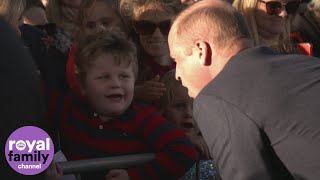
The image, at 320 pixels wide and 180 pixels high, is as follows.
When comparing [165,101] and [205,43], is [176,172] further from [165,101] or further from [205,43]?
[205,43]

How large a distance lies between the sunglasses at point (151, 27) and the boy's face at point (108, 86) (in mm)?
506

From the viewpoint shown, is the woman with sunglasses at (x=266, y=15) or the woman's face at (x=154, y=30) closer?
the woman's face at (x=154, y=30)

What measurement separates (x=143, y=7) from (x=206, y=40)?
1419 millimetres

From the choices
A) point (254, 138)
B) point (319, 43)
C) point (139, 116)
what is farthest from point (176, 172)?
point (319, 43)

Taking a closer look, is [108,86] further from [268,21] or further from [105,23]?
[268,21]

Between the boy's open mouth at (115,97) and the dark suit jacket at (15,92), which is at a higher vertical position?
the dark suit jacket at (15,92)

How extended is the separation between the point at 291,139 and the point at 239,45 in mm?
578

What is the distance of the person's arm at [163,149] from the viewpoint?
11.5 feet

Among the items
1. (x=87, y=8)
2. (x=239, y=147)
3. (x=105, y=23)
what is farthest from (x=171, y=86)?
(x=239, y=147)

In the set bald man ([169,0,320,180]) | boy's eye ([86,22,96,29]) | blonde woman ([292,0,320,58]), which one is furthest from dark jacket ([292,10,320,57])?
bald man ([169,0,320,180])

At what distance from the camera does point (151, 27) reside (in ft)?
13.7

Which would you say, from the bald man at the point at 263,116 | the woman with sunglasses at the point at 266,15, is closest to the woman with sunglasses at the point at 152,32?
the woman with sunglasses at the point at 266,15

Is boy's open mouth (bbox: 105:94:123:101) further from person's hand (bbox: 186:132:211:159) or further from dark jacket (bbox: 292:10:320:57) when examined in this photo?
dark jacket (bbox: 292:10:320:57)

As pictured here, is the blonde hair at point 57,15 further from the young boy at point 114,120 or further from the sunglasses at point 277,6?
the sunglasses at point 277,6
